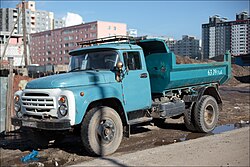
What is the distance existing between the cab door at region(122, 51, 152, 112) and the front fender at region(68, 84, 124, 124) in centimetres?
47

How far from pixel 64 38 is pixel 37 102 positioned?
264ft

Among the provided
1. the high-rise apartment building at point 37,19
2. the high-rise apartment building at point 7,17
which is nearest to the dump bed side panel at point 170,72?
the high-rise apartment building at point 37,19

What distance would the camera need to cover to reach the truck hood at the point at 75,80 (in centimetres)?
648

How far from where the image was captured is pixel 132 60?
7855 millimetres

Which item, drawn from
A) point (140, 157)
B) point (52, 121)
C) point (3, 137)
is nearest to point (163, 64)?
point (140, 157)

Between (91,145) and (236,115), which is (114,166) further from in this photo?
(236,115)

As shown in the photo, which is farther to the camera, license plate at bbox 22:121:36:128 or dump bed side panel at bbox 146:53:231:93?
dump bed side panel at bbox 146:53:231:93

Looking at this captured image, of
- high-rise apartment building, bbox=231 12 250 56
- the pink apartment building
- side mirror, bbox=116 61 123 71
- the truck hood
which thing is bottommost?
the truck hood

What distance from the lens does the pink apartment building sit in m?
76.6

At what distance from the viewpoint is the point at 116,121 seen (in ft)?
23.1

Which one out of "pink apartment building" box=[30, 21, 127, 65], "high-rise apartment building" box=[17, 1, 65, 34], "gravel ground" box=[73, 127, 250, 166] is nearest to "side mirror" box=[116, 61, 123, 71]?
"gravel ground" box=[73, 127, 250, 166]

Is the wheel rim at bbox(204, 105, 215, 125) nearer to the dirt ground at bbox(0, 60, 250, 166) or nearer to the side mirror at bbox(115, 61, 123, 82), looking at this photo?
the dirt ground at bbox(0, 60, 250, 166)

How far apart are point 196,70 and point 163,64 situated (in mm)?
1317

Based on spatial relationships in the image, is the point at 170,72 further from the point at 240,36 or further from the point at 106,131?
the point at 240,36
